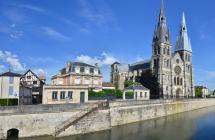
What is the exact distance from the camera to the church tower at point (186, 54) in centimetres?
11275

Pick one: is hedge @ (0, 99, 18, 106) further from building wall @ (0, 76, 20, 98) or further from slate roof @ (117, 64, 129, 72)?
slate roof @ (117, 64, 129, 72)

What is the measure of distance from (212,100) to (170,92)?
2116cm

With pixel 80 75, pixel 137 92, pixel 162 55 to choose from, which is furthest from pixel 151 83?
pixel 80 75

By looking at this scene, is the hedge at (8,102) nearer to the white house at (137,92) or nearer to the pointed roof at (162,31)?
the white house at (137,92)

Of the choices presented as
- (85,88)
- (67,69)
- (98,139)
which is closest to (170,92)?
(67,69)

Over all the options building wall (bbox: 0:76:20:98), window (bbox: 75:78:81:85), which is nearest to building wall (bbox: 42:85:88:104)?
building wall (bbox: 0:76:20:98)

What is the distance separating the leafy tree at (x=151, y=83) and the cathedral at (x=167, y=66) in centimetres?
144

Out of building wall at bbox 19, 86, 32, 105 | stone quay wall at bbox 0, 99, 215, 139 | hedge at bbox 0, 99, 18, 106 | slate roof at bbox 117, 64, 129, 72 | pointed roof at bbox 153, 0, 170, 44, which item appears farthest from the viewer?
slate roof at bbox 117, 64, 129, 72

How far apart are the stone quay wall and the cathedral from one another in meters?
49.9

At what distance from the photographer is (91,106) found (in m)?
43.1

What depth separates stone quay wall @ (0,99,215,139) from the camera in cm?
3334

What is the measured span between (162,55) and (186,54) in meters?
20.3

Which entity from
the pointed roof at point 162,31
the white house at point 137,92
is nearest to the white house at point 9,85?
the white house at point 137,92

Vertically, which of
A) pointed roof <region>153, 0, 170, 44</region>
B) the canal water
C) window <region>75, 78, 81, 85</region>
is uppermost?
pointed roof <region>153, 0, 170, 44</region>
